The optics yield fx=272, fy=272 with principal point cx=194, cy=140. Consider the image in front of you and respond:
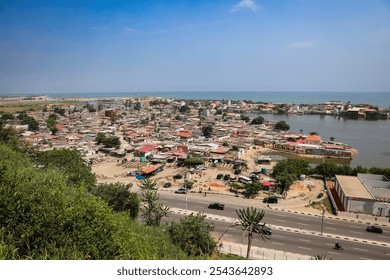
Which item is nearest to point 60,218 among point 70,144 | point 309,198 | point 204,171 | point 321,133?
point 309,198

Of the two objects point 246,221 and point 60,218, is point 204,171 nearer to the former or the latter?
point 246,221

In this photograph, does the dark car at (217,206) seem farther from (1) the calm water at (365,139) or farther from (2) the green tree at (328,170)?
(1) the calm water at (365,139)

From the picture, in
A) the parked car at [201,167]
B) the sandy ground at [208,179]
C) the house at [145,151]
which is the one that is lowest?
the sandy ground at [208,179]

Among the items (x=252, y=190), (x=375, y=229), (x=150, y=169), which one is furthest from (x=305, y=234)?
(x=150, y=169)

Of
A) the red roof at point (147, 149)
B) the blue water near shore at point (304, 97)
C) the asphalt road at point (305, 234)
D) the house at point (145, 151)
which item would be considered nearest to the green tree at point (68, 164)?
the asphalt road at point (305, 234)

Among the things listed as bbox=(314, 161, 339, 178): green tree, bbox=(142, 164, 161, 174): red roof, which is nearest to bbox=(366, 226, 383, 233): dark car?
bbox=(314, 161, 339, 178): green tree

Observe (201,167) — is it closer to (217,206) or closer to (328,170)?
(217,206)
